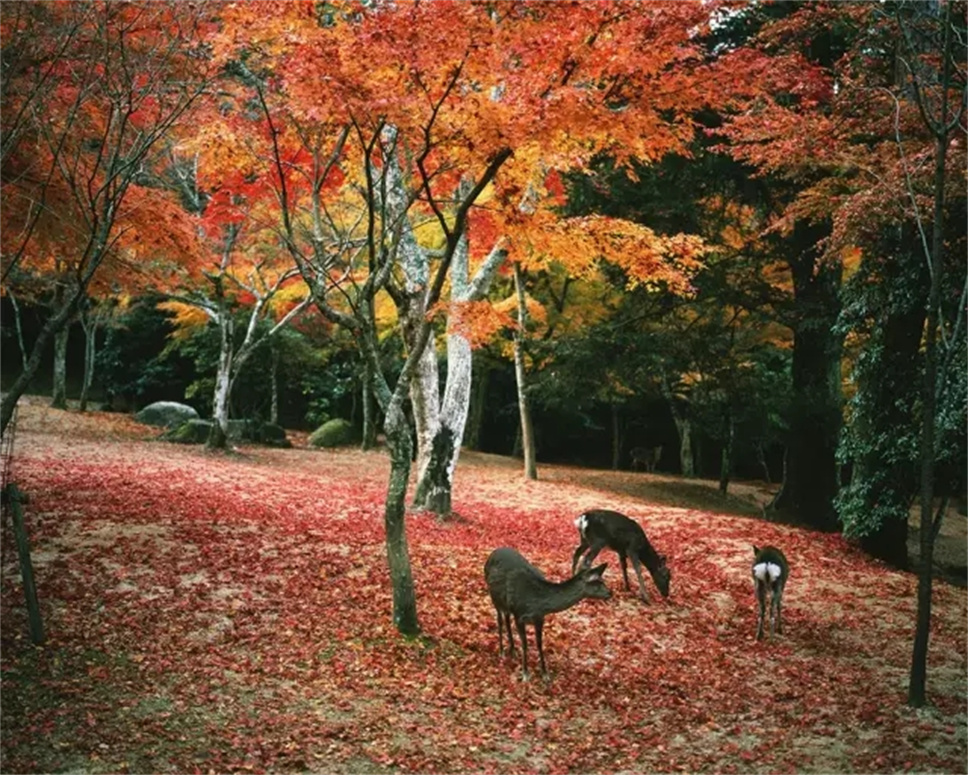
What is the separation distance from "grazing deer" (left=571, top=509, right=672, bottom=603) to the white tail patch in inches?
51.4

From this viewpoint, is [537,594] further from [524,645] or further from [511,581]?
[524,645]

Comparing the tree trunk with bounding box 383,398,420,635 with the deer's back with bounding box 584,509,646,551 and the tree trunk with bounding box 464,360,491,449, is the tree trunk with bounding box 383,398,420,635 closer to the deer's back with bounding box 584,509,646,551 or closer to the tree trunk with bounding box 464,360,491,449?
the deer's back with bounding box 584,509,646,551

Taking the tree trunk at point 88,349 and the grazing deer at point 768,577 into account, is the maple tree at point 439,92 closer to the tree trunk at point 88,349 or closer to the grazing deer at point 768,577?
the grazing deer at point 768,577

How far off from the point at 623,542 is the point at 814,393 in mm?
9203

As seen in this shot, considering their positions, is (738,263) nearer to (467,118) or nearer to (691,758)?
(467,118)

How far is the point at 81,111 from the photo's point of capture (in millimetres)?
8969

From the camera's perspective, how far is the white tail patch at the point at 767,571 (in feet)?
29.0

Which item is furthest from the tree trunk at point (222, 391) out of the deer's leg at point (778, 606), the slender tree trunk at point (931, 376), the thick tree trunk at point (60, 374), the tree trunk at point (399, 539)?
the slender tree trunk at point (931, 376)

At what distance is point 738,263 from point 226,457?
534 inches

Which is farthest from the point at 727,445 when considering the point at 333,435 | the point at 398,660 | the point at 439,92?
the point at 398,660

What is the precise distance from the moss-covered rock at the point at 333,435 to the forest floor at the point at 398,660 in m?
13.7

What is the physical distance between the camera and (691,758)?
6.23m

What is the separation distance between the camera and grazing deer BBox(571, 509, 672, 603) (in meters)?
9.75

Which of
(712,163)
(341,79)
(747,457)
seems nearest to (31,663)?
(341,79)
